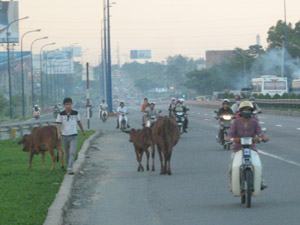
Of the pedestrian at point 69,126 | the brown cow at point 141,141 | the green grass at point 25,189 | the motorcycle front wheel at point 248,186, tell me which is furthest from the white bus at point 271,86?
the motorcycle front wheel at point 248,186

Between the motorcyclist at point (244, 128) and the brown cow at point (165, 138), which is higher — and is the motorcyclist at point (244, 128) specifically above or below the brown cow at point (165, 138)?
above

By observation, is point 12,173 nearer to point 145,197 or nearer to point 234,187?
point 145,197

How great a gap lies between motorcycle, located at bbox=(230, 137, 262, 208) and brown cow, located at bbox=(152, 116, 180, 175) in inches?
239

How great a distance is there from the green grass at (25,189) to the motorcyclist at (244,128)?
2.92 m

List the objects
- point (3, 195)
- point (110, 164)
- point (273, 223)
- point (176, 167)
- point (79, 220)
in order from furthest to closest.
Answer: point (110, 164) → point (176, 167) → point (3, 195) → point (79, 220) → point (273, 223)

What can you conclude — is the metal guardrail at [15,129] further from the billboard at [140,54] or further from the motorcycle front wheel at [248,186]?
the billboard at [140,54]

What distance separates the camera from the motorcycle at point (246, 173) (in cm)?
1455

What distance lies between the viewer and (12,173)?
2098 cm

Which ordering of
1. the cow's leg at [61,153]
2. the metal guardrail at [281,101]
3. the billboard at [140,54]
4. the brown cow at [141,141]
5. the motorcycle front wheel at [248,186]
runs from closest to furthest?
the motorcycle front wheel at [248,186]
the cow's leg at [61,153]
the brown cow at [141,141]
the metal guardrail at [281,101]
the billboard at [140,54]

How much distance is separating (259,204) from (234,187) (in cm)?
51

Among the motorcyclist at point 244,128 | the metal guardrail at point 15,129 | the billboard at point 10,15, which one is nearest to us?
the motorcyclist at point 244,128

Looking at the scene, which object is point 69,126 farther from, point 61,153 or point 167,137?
point 167,137

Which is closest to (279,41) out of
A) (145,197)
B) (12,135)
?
(12,135)

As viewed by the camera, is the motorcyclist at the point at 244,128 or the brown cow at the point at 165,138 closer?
the motorcyclist at the point at 244,128
